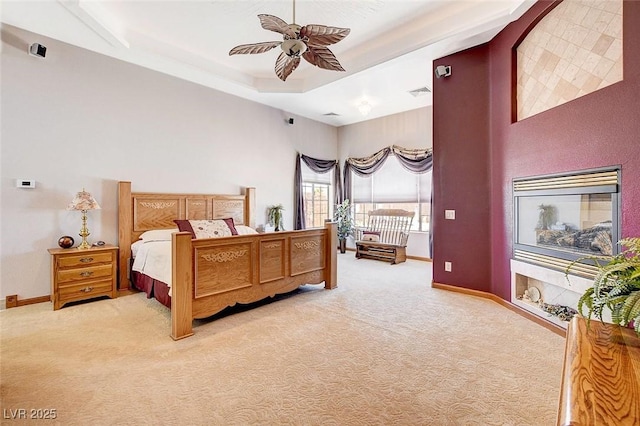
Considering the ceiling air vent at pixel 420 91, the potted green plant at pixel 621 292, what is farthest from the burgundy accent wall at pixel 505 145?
the potted green plant at pixel 621 292

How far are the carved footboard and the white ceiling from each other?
2551 millimetres

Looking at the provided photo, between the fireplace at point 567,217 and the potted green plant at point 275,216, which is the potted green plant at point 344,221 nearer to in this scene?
the potted green plant at point 275,216

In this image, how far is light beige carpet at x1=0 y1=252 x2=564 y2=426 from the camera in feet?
5.76

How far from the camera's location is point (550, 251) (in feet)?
9.50

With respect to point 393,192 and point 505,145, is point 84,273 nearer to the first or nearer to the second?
point 505,145

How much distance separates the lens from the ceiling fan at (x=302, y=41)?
2.52m

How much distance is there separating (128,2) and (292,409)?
166 inches

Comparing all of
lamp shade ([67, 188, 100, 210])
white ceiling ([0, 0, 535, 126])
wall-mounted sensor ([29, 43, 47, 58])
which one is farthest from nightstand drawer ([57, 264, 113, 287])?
white ceiling ([0, 0, 535, 126])

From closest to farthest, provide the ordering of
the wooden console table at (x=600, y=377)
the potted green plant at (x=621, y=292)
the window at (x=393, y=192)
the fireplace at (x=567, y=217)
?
the wooden console table at (x=600, y=377) → the potted green plant at (x=621, y=292) → the fireplace at (x=567, y=217) → the window at (x=393, y=192)

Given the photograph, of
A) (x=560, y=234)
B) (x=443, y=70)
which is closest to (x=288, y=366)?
(x=560, y=234)

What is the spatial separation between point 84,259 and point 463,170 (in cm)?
491

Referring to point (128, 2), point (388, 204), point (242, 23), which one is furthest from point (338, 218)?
point (128, 2)

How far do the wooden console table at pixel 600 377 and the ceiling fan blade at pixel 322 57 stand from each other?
275cm

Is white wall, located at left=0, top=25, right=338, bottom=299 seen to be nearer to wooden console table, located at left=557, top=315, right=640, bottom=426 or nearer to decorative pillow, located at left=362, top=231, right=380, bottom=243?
decorative pillow, located at left=362, top=231, right=380, bottom=243
